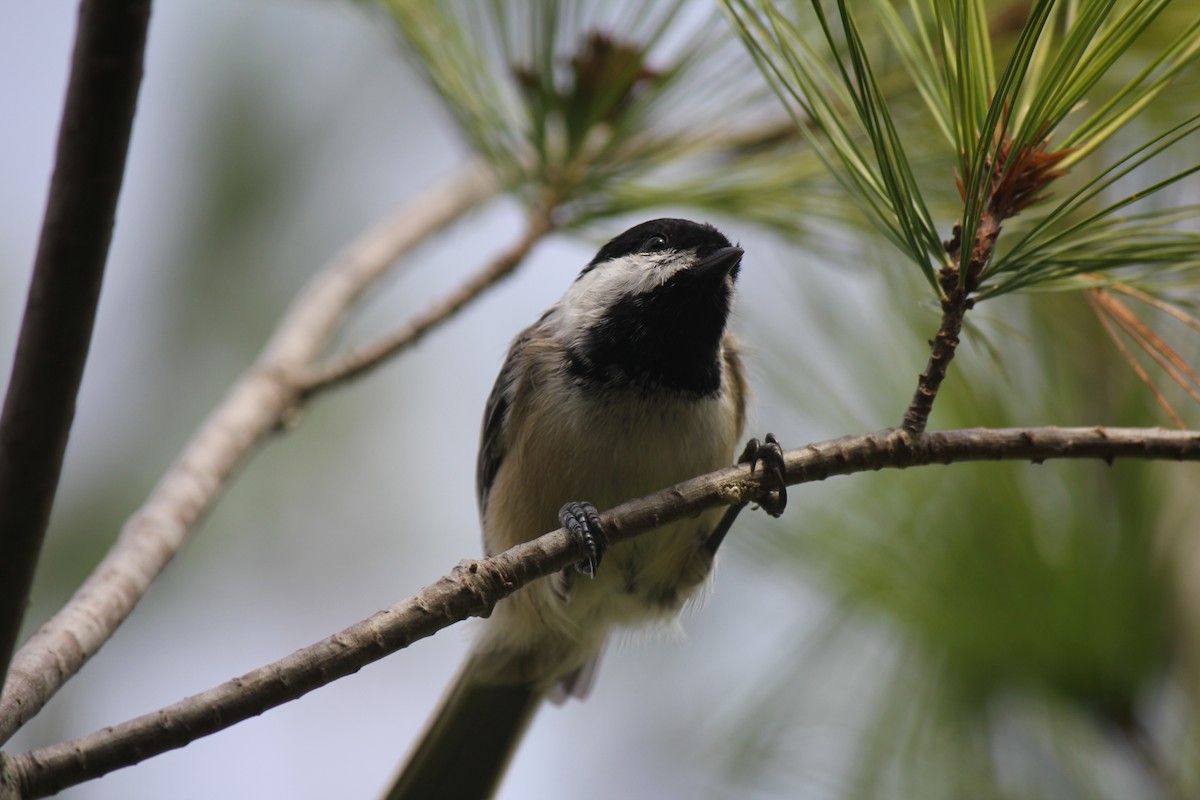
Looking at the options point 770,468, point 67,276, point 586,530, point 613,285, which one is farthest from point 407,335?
point 67,276

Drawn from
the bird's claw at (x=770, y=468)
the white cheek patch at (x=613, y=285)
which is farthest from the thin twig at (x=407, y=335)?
the bird's claw at (x=770, y=468)

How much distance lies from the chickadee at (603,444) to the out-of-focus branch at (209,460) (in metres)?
0.40

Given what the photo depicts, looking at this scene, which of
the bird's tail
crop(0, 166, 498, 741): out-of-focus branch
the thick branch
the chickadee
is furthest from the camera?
the bird's tail

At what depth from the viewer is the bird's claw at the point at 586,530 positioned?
144 cm

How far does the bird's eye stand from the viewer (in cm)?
218

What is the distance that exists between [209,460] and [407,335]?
Answer: 443mm

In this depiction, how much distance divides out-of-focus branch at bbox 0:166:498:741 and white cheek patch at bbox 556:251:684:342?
0.47 metres

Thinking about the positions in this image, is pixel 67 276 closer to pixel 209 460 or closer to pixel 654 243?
pixel 209 460

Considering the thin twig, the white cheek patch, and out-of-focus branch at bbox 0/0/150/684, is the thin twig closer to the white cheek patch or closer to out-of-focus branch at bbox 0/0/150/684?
the white cheek patch

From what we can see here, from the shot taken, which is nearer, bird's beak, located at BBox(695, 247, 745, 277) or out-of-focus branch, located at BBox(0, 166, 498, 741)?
out-of-focus branch, located at BBox(0, 166, 498, 741)

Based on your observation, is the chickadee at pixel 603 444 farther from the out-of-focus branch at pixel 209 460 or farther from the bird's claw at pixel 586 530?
the out-of-focus branch at pixel 209 460

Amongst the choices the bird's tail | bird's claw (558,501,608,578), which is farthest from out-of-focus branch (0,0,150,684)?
the bird's tail

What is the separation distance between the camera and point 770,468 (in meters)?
1.50

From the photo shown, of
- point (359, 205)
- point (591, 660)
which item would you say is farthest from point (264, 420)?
point (359, 205)
